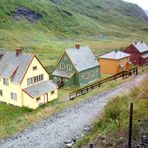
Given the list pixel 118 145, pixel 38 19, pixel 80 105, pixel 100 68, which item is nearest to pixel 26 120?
pixel 80 105

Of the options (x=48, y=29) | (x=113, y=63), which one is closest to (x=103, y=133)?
(x=113, y=63)

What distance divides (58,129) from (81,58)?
27244mm

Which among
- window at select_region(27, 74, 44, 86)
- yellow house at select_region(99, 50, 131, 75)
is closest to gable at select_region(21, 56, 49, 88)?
window at select_region(27, 74, 44, 86)

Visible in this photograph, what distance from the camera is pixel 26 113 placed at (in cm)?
4588

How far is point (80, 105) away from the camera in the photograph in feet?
137

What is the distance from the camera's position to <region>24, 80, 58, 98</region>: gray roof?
48.0 meters

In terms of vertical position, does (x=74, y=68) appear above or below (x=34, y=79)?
above

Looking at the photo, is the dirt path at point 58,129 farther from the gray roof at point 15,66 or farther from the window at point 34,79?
the gray roof at point 15,66

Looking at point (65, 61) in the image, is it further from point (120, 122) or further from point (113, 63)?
point (120, 122)

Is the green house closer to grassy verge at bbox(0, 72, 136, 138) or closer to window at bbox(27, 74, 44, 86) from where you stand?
grassy verge at bbox(0, 72, 136, 138)

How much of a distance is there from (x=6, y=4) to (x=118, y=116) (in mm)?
128427

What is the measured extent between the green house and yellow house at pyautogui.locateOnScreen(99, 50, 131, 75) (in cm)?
616

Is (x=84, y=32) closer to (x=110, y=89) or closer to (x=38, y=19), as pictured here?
(x=38, y=19)

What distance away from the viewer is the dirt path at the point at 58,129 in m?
30.9
